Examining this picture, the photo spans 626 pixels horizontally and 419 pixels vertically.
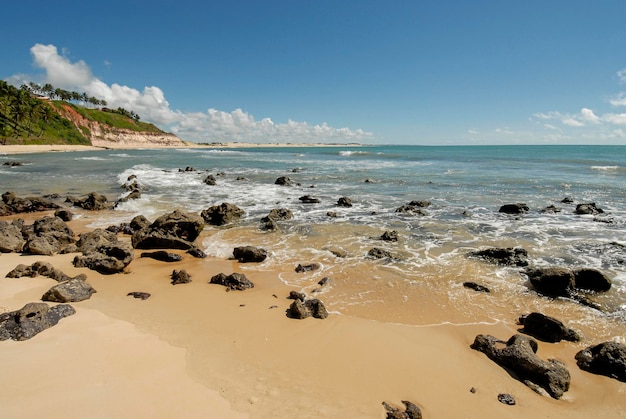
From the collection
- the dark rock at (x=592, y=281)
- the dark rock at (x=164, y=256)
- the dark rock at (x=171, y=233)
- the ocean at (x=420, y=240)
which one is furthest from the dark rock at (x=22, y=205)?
the dark rock at (x=592, y=281)

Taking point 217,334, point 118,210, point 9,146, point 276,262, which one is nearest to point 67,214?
point 118,210

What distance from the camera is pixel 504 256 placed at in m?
11.3

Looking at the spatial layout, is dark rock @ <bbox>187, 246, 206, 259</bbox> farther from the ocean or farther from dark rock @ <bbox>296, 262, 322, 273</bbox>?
dark rock @ <bbox>296, 262, 322, 273</bbox>

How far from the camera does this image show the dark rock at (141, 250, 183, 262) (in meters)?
11.1

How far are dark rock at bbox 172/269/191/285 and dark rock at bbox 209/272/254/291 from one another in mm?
684

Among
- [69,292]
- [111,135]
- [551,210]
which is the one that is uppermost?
[111,135]

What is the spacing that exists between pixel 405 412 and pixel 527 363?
8.44 ft

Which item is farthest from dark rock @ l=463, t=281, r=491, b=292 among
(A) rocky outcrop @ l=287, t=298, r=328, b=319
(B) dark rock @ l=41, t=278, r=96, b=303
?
(B) dark rock @ l=41, t=278, r=96, b=303

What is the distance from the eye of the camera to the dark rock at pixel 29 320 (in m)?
6.07

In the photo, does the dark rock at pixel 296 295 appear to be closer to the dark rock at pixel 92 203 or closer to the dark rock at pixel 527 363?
the dark rock at pixel 527 363

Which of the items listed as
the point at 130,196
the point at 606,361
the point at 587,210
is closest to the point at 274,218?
the point at 130,196

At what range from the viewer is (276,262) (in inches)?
440

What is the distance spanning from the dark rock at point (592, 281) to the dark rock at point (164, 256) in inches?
468

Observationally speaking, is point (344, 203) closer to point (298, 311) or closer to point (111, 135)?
point (298, 311)
